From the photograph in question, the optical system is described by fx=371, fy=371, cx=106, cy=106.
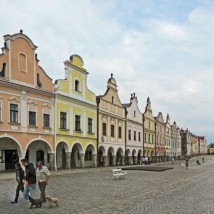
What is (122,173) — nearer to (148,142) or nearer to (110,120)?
(110,120)

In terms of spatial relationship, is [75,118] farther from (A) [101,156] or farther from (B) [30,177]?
(B) [30,177]

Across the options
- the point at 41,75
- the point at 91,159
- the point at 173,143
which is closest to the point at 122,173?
the point at 41,75

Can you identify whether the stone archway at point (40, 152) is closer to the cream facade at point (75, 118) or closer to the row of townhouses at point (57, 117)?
the row of townhouses at point (57, 117)

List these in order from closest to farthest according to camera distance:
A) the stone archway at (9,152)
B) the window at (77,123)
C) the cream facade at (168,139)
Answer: the stone archway at (9,152) < the window at (77,123) < the cream facade at (168,139)

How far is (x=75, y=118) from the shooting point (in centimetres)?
3891

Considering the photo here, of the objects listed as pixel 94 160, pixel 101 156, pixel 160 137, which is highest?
pixel 160 137

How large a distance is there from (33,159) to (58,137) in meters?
3.11

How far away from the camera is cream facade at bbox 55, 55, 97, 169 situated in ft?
119

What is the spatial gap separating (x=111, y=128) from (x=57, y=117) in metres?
14.0

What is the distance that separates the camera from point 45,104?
33.3 metres

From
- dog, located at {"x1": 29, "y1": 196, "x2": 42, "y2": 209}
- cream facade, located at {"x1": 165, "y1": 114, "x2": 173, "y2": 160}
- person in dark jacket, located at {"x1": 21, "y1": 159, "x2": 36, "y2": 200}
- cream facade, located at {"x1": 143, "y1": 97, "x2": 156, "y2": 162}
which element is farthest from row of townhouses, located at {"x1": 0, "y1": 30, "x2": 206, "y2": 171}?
cream facade, located at {"x1": 165, "y1": 114, "x2": 173, "y2": 160}

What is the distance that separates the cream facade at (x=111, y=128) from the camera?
45062mm

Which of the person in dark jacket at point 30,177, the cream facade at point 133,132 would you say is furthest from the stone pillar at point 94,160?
the person in dark jacket at point 30,177

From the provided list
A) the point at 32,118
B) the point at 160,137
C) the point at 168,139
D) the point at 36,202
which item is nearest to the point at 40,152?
the point at 32,118
